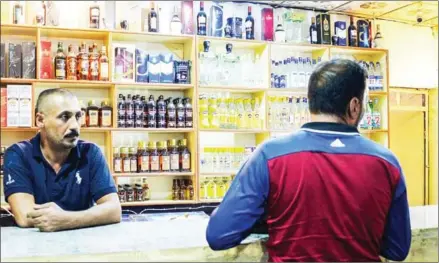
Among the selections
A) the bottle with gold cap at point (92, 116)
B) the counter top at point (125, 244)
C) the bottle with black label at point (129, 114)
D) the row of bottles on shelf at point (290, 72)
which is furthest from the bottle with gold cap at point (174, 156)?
the counter top at point (125, 244)

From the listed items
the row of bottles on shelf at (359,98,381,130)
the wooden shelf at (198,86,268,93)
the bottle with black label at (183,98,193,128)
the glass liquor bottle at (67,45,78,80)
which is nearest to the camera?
the glass liquor bottle at (67,45,78,80)

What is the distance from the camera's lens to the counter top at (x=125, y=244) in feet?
4.59

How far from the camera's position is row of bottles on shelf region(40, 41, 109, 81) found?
4.39 meters

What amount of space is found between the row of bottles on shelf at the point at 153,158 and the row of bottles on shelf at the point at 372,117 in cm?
214

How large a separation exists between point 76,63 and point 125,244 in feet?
10.8

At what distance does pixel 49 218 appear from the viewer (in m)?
1.85

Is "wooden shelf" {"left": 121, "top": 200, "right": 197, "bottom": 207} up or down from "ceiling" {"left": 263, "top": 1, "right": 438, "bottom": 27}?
down

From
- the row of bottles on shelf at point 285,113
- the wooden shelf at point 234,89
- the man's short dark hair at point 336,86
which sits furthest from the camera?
the row of bottles on shelf at point 285,113

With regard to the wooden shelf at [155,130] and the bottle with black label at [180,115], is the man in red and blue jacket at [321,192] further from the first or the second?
the bottle with black label at [180,115]

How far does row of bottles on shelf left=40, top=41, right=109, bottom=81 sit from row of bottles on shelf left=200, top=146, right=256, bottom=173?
4.06ft

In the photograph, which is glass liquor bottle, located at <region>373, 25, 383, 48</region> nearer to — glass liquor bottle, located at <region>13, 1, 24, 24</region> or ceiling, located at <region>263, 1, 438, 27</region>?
ceiling, located at <region>263, 1, 438, 27</region>

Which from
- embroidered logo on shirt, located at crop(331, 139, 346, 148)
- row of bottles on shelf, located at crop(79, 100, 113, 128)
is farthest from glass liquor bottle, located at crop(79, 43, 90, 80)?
embroidered logo on shirt, located at crop(331, 139, 346, 148)

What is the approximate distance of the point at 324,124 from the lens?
4.87ft

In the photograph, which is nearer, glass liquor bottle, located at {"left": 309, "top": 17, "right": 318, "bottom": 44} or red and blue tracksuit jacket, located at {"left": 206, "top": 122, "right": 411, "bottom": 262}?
red and blue tracksuit jacket, located at {"left": 206, "top": 122, "right": 411, "bottom": 262}
